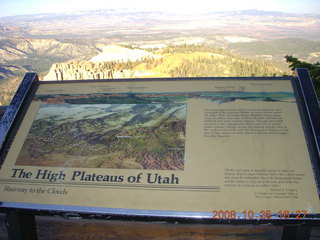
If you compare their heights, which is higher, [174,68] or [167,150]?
[167,150]

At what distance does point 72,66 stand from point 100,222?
105ft

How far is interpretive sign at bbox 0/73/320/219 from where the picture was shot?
1282mm
